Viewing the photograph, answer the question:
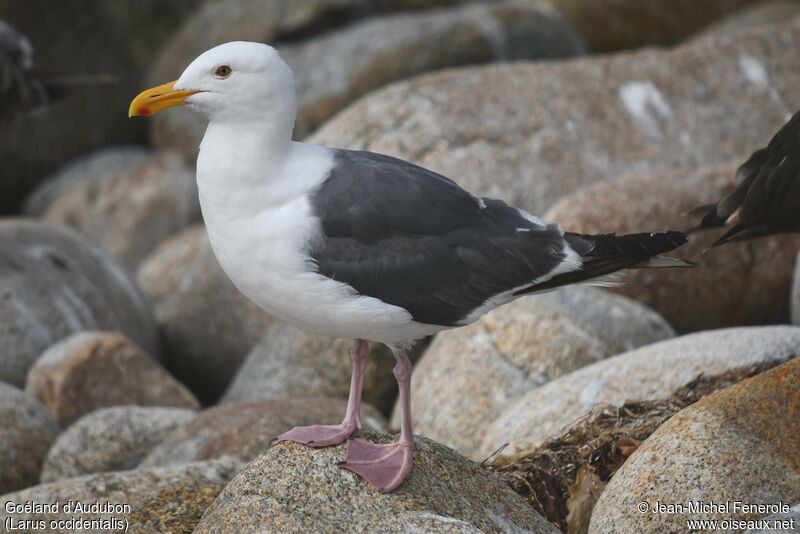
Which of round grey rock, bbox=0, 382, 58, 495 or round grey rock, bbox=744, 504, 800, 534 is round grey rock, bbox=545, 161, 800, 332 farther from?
round grey rock, bbox=0, 382, 58, 495

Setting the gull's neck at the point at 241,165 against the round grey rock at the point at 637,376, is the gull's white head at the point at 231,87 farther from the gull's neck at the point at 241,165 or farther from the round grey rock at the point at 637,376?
the round grey rock at the point at 637,376

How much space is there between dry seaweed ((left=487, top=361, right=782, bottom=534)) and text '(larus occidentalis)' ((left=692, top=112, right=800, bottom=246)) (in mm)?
613

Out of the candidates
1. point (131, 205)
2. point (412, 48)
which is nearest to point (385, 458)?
point (412, 48)

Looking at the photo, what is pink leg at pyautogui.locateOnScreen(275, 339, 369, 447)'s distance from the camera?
4227 millimetres

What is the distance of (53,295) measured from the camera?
7.70 m

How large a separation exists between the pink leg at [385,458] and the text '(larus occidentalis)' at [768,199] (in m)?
1.80

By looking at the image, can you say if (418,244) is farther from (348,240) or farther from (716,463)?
(716,463)

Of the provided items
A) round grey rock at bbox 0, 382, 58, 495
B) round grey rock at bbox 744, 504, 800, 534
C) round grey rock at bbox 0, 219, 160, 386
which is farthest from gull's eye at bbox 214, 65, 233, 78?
round grey rock at bbox 0, 219, 160, 386

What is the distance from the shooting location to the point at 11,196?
12219 mm

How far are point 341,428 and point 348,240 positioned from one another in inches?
29.2

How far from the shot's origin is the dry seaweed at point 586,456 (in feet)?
15.2

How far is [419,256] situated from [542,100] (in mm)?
4428

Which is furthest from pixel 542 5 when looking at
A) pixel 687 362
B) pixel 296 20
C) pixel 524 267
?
pixel 524 267

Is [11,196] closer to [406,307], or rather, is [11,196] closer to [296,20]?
[296,20]
